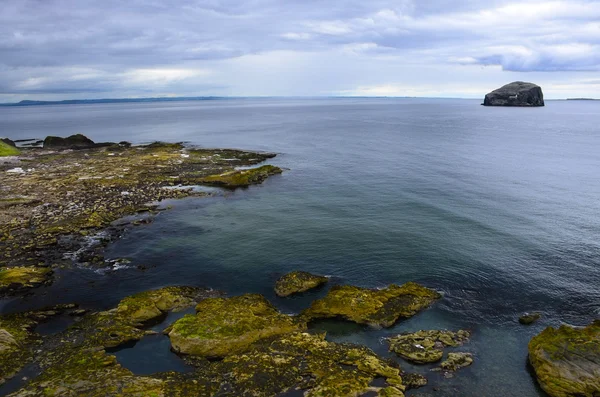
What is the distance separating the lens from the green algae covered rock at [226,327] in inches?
933

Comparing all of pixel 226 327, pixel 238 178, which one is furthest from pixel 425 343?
pixel 238 178

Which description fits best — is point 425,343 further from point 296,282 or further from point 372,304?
point 296,282

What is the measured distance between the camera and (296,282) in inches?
1241

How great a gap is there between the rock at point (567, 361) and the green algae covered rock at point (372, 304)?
774 cm

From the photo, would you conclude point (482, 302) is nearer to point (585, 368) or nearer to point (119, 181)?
point (585, 368)

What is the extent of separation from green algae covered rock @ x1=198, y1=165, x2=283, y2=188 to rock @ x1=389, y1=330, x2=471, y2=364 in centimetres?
4315

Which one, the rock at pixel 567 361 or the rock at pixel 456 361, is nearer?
the rock at pixel 567 361

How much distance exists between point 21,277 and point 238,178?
36.9 metres

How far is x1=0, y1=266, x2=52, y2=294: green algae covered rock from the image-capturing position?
30.3m

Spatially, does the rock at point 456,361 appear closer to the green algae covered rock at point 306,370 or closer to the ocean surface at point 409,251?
the ocean surface at point 409,251

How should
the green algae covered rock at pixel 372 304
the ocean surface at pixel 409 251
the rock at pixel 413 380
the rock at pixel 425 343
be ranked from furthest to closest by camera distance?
the green algae covered rock at pixel 372 304 < the ocean surface at pixel 409 251 < the rock at pixel 425 343 < the rock at pixel 413 380

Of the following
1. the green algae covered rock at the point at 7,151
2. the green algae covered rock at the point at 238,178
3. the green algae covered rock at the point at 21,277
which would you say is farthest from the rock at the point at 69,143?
the green algae covered rock at the point at 21,277

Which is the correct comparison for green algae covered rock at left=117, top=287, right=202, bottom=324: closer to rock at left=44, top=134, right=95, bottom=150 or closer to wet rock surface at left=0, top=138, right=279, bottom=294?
wet rock surface at left=0, top=138, right=279, bottom=294

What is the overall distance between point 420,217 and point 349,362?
92.4 ft
